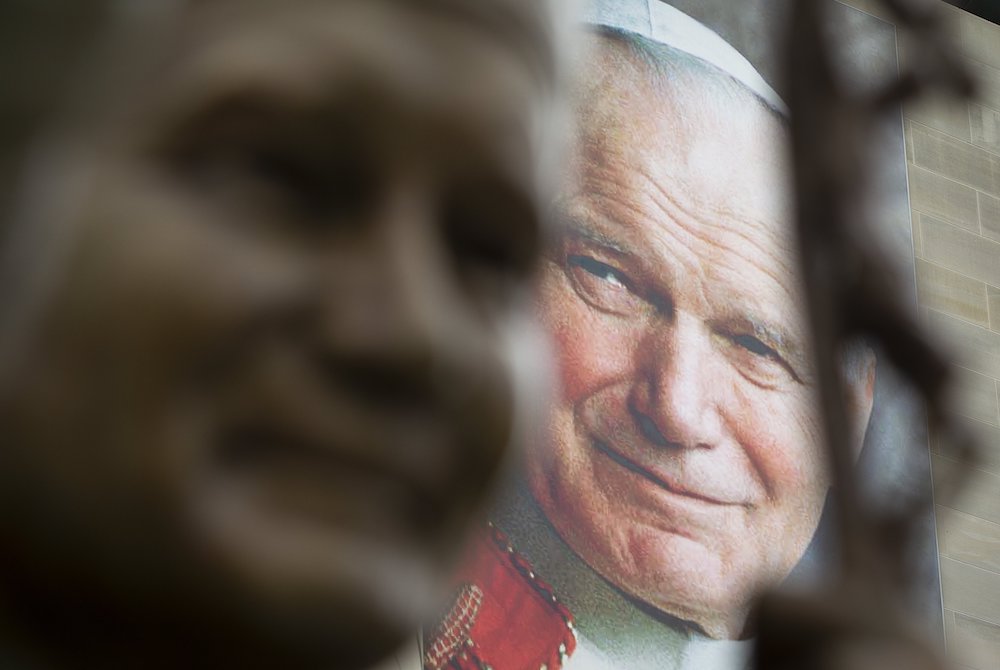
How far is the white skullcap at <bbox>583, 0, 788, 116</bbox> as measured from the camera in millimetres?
6277

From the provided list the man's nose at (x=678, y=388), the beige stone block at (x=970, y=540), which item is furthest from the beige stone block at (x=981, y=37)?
the man's nose at (x=678, y=388)

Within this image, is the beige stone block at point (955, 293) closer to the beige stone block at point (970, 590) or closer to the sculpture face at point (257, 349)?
the beige stone block at point (970, 590)

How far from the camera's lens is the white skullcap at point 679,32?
6277 mm

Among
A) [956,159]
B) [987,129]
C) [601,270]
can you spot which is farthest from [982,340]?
[601,270]

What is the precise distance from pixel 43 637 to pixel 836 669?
0.94 feet

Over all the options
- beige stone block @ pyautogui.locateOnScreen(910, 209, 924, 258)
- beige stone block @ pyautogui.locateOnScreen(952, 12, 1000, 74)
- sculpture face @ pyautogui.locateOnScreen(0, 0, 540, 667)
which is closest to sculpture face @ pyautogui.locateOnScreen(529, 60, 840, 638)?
beige stone block @ pyautogui.locateOnScreen(910, 209, 924, 258)

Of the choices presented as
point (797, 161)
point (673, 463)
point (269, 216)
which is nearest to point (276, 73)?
point (269, 216)

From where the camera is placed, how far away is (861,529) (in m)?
0.51

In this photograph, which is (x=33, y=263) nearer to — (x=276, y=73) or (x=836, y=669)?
(x=276, y=73)

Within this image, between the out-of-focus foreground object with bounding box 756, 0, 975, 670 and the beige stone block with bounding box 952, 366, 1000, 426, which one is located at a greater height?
the out-of-focus foreground object with bounding box 756, 0, 975, 670

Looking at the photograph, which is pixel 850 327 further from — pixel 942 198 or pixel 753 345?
pixel 942 198

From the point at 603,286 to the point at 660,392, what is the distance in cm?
43

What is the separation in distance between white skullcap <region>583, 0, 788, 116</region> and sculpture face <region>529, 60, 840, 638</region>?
0.12 metres

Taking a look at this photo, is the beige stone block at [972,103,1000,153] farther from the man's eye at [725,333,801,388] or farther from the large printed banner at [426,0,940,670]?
the man's eye at [725,333,801,388]
